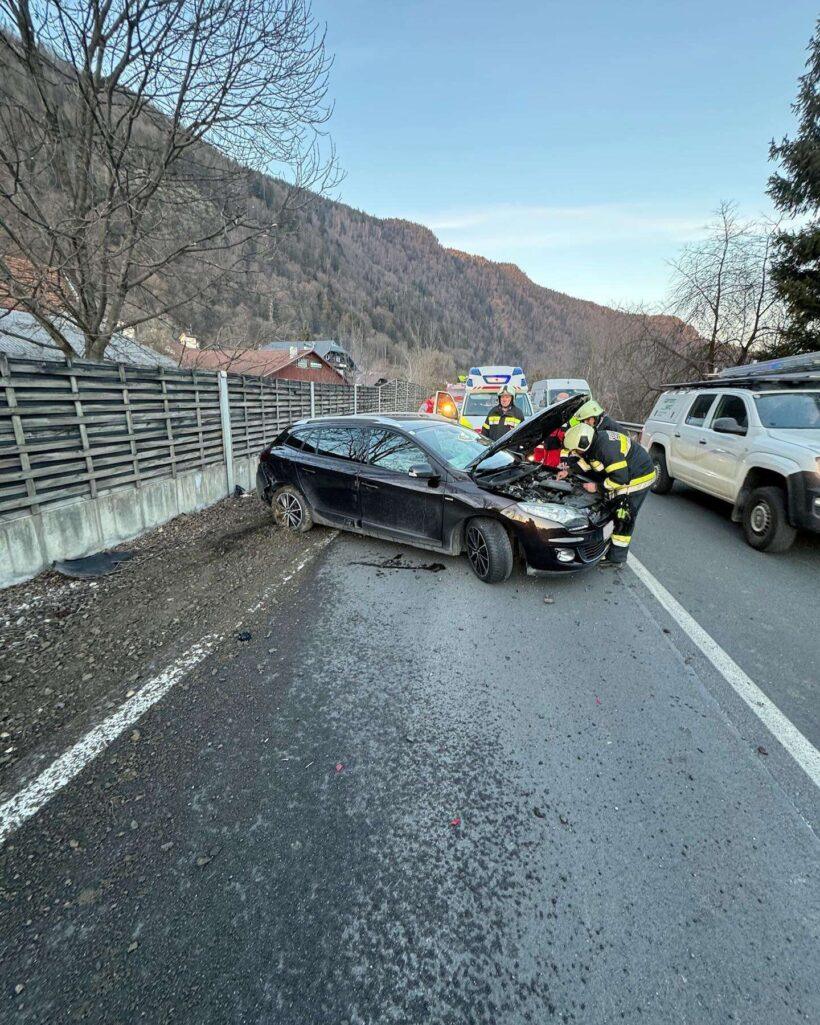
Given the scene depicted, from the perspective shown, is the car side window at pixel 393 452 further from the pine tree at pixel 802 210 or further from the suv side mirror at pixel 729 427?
the pine tree at pixel 802 210

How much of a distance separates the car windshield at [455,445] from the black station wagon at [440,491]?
21 mm

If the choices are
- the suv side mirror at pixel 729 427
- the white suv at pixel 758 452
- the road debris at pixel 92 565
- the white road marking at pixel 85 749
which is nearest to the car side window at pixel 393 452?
the white road marking at pixel 85 749

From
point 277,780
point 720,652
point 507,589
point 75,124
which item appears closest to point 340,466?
point 507,589

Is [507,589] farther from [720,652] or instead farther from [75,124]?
[75,124]

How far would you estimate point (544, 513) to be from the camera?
158 inches

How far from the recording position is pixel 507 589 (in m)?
4.17

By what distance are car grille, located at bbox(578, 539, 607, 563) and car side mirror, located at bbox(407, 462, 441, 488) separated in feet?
5.03

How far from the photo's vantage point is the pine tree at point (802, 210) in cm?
1169

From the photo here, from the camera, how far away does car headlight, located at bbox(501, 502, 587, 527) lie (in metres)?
3.97

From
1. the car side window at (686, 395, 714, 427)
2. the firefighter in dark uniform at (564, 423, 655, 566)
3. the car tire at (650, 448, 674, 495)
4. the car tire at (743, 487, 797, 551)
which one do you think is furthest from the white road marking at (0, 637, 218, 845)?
the car tire at (650, 448, 674, 495)

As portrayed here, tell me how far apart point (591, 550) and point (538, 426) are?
1.92m

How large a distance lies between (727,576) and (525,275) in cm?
14712

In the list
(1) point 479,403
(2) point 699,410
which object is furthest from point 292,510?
(1) point 479,403

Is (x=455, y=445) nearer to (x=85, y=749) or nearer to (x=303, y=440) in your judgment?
(x=303, y=440)
